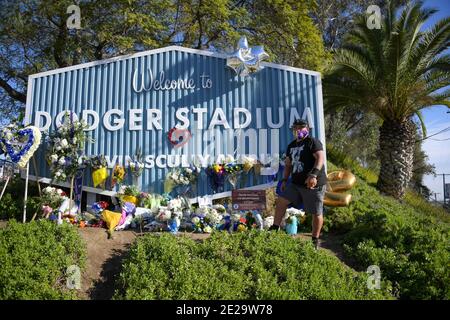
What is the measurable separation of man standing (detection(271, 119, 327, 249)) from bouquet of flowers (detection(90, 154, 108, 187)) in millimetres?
3809

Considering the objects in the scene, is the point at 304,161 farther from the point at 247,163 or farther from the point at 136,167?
the point at 136,167

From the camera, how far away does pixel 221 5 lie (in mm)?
12750

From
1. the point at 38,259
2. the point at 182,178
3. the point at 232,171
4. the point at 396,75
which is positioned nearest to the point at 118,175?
the point at 182,178

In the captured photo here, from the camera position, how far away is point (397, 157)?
1115 centimetres

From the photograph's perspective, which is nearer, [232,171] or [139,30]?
[232,171]

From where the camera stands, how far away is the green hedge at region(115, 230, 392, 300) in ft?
14.5

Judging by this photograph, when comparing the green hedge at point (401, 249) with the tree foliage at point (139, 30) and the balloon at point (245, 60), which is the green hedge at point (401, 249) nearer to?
the balloon at point (245, 60)

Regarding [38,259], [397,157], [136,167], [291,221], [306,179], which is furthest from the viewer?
[397,157]

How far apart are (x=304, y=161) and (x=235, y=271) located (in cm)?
188

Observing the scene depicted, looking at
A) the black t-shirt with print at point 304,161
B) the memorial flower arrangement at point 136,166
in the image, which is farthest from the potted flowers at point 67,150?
the black t-shirt with print at point 304,161

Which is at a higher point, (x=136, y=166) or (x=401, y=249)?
(x=136, y=166)

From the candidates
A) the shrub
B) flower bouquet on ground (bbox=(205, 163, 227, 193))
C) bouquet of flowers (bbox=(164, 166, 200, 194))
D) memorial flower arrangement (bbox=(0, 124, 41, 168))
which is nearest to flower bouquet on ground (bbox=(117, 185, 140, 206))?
bouquet of flowers (bbox=(164, 166, 200, 194))
